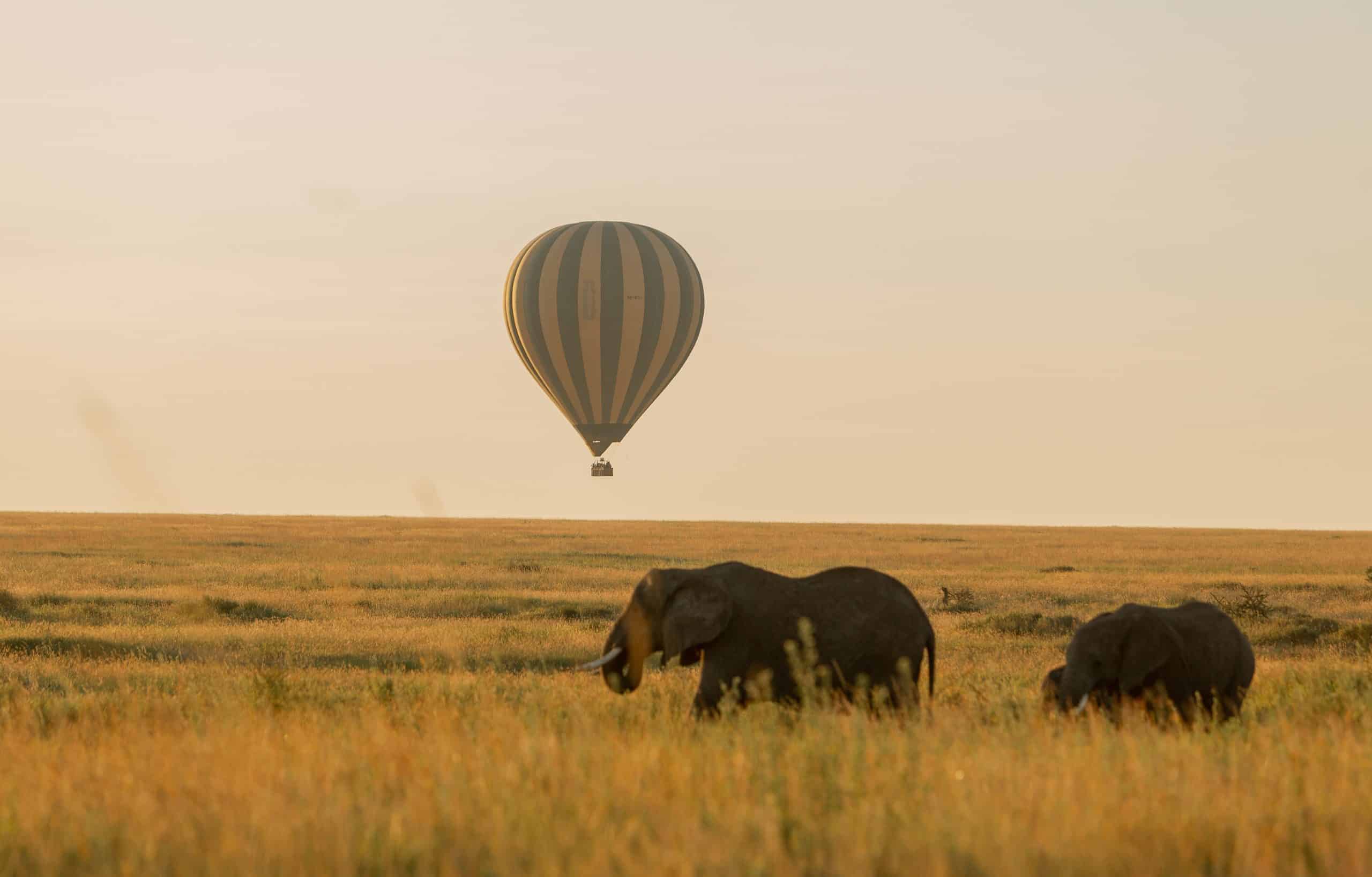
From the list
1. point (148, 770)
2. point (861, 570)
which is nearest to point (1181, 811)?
point (861, 570)

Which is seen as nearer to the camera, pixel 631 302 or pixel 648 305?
pixel 631 302

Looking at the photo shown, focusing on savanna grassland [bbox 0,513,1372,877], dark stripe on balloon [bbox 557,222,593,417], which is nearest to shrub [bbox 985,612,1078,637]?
savanna grassland [bbox 0,513,1372,877]

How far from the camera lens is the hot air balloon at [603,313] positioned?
55.0 metres

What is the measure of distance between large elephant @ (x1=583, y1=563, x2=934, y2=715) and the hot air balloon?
43869 mm

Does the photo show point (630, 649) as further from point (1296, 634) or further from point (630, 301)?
point (630, 301)

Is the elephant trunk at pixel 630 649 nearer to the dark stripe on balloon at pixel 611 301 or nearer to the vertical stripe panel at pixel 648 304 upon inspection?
the dark stripe on balloon at pixel 611 301

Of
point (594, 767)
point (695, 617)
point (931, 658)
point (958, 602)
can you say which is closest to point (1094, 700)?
point (931, 658)

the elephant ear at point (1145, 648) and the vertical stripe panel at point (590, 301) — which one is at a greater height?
the vertical stripe panel at point (590, 301)

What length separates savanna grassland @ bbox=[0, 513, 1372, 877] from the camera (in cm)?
650

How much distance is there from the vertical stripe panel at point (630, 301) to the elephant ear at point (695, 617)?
1736 inches

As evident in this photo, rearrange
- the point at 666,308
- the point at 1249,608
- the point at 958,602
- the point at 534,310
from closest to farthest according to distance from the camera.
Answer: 1. the point at 1249,608
2. the point at 958,602
3. the point at 666,308
4. the point at 534,310

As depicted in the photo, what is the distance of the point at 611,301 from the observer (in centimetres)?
5478

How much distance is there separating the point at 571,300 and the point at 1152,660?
148 ft

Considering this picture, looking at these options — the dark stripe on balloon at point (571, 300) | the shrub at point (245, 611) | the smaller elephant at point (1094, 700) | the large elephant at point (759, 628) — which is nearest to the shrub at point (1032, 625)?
the smaller elephant at point (1094, 700)
